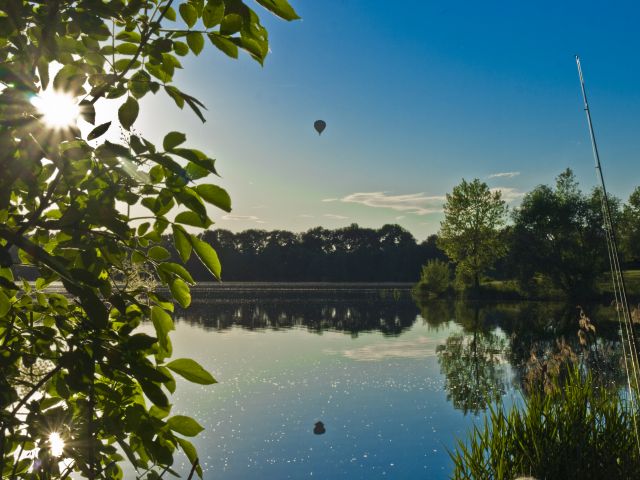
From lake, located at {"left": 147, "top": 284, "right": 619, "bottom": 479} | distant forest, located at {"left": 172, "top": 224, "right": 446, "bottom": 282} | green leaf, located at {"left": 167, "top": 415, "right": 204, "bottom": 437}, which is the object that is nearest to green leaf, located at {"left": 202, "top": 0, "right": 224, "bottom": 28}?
green leaf, located at {"left": 167, "top": 415, "right": 204, "bottom": 437}

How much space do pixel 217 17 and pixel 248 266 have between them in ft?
300

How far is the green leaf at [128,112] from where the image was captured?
1.25 m

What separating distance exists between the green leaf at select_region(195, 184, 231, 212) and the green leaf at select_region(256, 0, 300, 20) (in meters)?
0.39

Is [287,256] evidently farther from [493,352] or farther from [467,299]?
[493,352]

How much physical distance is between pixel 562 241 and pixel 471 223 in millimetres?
7458

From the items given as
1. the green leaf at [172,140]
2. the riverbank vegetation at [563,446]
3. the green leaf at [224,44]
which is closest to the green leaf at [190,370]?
the green leaf at [172,140]

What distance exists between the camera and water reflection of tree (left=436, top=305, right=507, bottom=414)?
12938mm

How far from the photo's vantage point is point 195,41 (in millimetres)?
1367

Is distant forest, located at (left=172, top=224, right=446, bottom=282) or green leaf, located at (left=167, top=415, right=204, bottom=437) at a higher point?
distant forest, located at (left=172, top=224, right=446, bottom=282)

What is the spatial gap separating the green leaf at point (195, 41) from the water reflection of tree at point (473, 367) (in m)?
8.53

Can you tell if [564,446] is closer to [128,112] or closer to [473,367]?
[128,112]

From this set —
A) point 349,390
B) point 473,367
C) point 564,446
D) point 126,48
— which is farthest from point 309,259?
point 126,48

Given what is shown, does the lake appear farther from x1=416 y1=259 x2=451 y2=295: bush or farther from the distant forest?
the distant forest

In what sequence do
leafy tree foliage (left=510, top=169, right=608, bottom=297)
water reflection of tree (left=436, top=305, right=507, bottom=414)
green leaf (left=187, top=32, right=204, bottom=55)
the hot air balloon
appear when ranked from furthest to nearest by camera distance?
leafy tree foliage (left=510, top=169, right=608, bottom=297) → the hot air balloon → water reflection of tree (left=436, top=305, right=507, bottom=414) → green leaf (left=187, top=32, right=204, bottom=55)
